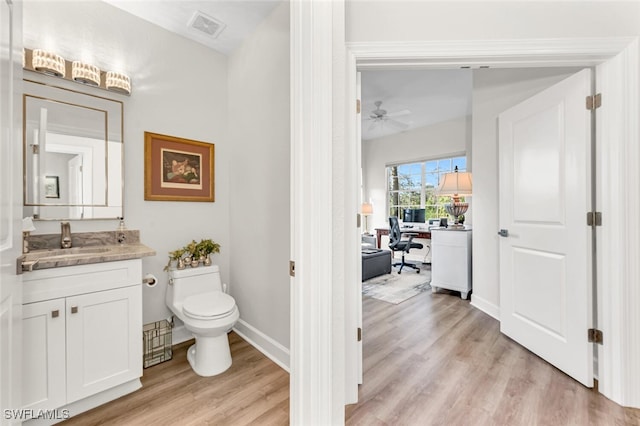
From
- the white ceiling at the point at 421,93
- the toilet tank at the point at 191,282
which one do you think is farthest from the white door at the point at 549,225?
the toilet tank at the point at 191,282

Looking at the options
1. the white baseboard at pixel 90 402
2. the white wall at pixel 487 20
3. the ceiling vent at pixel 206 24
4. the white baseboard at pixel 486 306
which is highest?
the ceiling vent at pixel 206 24

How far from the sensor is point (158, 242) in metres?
2.28

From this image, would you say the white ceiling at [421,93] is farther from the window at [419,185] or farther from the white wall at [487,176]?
the window at [419,185]

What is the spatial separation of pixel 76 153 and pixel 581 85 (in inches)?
138

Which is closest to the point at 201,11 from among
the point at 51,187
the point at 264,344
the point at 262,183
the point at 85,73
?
the point at 85,73

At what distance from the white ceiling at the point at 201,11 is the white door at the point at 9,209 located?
133 cm

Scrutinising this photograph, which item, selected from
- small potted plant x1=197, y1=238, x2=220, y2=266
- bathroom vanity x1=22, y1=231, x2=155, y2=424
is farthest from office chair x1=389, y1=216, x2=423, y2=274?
bathroom vanity x1=22, y1=231, x2=155, y2=424

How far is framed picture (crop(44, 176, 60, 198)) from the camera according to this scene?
1825mm

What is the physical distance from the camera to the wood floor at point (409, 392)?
4.80 ft

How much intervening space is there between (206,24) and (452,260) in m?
3.68

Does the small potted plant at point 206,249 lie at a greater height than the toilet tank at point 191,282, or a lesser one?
greater

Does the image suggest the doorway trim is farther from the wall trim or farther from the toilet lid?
the toilet lid

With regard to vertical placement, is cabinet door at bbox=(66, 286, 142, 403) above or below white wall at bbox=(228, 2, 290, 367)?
below

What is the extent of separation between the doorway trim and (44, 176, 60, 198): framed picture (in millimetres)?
2051
